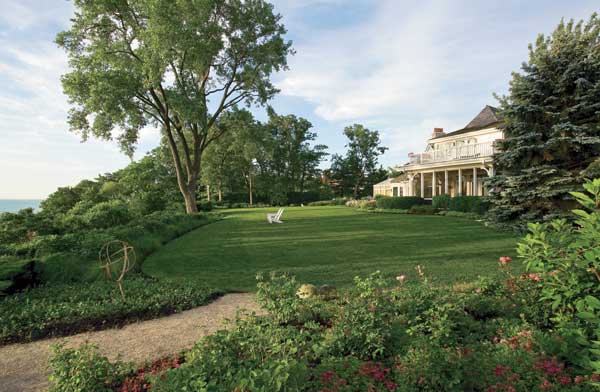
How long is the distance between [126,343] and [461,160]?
849 inches

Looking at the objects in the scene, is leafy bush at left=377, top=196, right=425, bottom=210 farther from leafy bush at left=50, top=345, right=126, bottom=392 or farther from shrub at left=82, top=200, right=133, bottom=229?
leafy bush at left=50, top=345, right=126, bottom=392

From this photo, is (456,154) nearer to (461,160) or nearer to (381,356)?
(461,160)

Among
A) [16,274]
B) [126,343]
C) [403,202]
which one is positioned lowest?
[126,343]

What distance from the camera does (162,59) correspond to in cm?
1642

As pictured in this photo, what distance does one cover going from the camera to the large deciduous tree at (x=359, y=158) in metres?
50.1

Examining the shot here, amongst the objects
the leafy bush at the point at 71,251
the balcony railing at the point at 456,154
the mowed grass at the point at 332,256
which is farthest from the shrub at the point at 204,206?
the leafy bush at the point at 71,251

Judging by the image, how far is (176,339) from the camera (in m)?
3.85

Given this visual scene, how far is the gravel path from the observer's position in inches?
125

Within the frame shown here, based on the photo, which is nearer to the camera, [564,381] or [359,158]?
[564,381]

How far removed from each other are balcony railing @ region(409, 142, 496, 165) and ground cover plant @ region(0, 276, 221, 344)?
59.7 ft

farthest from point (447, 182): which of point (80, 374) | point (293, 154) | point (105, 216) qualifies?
point (293, 154)

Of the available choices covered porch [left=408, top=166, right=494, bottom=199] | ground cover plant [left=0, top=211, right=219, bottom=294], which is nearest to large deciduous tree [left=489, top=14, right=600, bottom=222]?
covered porch [left=408, top=166, right=494, bottom=199]

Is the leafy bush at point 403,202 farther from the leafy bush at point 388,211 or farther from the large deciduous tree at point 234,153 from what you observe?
the large deciduous tree at point 234,153

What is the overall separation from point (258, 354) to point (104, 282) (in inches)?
203
